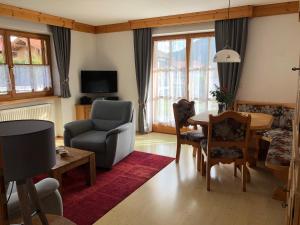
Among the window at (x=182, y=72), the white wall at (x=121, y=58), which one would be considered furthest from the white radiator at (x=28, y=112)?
the window at (x=182, y=72)

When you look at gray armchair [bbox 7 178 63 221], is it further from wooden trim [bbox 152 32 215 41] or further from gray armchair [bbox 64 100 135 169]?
wooden trim [bbox 152 32 215 41]

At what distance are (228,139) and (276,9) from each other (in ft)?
8.54

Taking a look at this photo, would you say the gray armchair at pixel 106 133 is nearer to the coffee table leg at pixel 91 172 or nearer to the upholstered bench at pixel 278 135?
the coffee table leg at pixel 91 172

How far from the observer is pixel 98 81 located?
5672 mm

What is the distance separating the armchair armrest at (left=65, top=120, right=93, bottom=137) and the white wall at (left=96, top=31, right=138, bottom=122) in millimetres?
1852

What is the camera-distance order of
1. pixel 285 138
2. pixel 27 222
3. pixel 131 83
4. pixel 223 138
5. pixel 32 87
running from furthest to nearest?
pixel 131 83, pixel 32 87, pixel 285 138, pixel 223 138, pixel 27 222

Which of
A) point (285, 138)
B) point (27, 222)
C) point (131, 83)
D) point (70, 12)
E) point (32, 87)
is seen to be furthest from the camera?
point (131, 83)

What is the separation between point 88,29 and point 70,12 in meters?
1.23

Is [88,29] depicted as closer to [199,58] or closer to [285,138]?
[199,58]

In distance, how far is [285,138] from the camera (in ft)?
10.5

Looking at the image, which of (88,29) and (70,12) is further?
(88,29)

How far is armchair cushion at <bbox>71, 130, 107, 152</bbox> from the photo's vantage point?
3387 mm

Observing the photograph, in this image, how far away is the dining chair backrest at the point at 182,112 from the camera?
3.68 meters

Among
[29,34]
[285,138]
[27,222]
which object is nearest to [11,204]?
[27,222]
